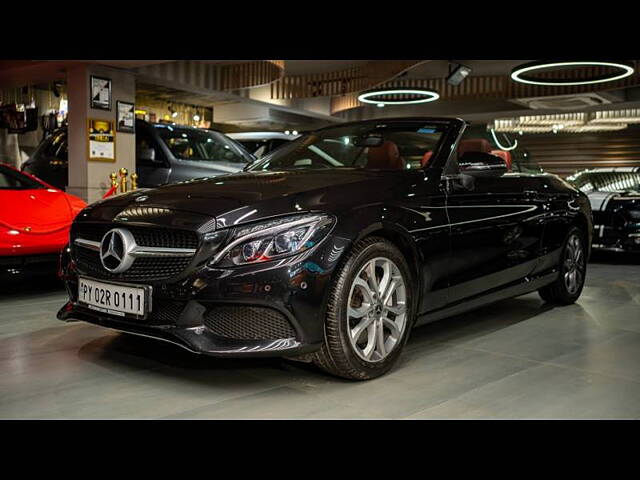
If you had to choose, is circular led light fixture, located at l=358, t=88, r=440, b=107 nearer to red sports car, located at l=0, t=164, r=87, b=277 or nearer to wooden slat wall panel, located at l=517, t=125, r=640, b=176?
wooden slat wall panel, located at l=517, t=125, r=640, b=176

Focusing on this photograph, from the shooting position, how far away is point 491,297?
350 centimetres

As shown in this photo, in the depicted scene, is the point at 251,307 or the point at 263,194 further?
the point at 263,194

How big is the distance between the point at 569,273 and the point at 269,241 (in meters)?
2.80

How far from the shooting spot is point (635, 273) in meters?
6.45

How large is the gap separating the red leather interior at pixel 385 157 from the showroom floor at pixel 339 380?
0.91 m

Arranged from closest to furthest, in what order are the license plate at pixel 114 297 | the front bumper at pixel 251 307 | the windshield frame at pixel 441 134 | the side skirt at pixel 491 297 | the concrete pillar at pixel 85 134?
the front bumper at pixel 251 307
the license plate at pixel 114 297
the side skirt at pixel 491 297
the windshield frame at pixel 441 134
the concrete pillar at pixel 85 134

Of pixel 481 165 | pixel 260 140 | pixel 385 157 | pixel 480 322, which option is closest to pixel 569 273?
pixel 480 322

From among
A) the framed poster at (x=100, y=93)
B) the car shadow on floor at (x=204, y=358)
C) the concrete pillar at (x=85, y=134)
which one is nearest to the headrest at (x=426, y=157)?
the car shadow on floor at (x=204, y=358)

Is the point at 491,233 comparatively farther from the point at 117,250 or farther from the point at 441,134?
the point at 117,250

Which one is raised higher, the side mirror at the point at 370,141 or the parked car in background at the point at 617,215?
the side mirror at the point at 370,141

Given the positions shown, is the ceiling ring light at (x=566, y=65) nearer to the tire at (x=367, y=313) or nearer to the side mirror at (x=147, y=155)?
the side mirror at (x=147, y=155)

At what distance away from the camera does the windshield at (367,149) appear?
11.0 feet
